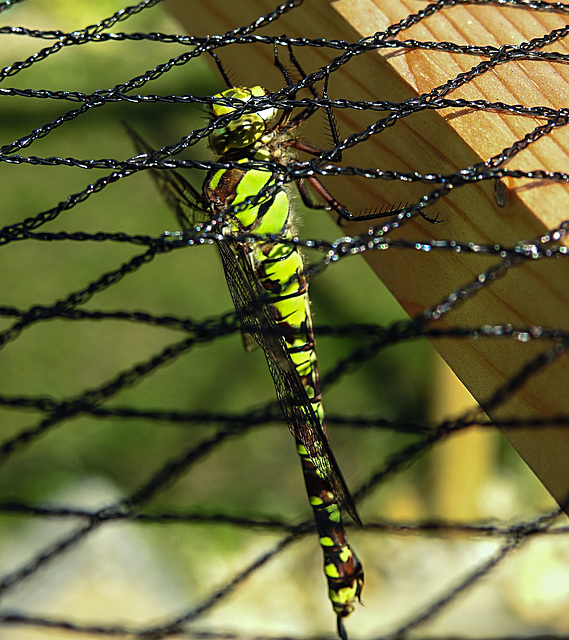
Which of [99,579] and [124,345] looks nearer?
[99,579]

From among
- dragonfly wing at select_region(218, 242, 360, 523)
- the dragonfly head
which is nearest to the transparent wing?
dragonfly wing at select_region(218, 242, 360, 523)

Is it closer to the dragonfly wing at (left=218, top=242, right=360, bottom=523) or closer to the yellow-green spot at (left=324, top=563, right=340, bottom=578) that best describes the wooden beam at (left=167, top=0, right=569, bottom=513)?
the dragonfly wing at (left=218, top=242, right=360, bottom=523)

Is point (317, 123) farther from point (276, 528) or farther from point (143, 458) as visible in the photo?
point (143, 458)

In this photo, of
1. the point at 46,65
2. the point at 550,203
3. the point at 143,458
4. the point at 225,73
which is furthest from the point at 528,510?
the point at 46,65

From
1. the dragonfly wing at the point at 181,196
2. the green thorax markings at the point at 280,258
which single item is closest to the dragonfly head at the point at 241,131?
the green thorax markings at the point at 280,258

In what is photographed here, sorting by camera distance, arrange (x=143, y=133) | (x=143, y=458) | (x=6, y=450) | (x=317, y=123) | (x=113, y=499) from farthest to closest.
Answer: (x=143, y=133), (x=143, y=458), (x=113, y=499), (x=317, y=123), (x=6, y=450)

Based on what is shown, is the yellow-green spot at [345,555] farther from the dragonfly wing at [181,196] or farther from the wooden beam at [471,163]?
the dragonfly wing at [181,196]
